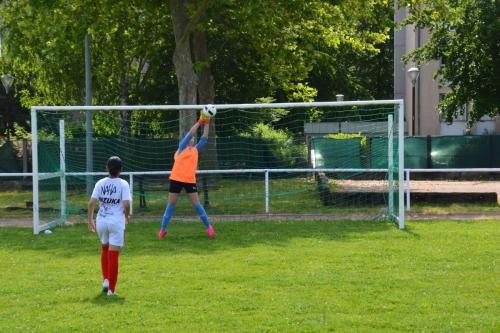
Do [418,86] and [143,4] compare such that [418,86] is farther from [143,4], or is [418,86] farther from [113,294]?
[113,294]

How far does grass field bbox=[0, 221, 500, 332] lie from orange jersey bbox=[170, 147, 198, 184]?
1.07m

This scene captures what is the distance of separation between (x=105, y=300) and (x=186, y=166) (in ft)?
17.2

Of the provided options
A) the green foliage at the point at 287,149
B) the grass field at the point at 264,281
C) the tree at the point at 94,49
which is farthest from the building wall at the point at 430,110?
the grass field at the point at 264,281

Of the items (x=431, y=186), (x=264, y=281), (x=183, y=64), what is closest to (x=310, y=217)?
(x=183, y=64)

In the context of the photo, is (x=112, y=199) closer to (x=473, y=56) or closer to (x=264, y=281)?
(x=264, y=281)

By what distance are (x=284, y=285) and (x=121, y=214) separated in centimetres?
213

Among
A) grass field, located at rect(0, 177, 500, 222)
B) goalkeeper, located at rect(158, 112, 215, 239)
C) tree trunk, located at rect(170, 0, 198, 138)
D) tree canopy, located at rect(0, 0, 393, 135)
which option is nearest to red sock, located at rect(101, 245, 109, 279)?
goalkeeper, located at rect(158, 112, 215, 239)

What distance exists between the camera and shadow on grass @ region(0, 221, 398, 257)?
41.3 ft

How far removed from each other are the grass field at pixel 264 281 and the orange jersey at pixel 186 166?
3.52 feet

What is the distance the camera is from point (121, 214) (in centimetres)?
907

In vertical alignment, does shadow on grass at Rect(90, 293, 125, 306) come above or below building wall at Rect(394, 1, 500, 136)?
below

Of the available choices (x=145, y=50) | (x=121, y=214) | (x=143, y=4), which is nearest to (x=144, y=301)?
(x=121, y=214)

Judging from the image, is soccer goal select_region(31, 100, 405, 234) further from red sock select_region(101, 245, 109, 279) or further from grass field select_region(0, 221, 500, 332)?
red sock select_region(101, 245, 109, 279)

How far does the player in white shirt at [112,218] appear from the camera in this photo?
29.3ft
